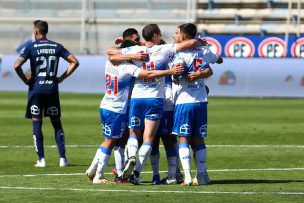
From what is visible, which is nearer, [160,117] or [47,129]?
[160,117]

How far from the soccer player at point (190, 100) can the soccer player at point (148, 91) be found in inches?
7.9

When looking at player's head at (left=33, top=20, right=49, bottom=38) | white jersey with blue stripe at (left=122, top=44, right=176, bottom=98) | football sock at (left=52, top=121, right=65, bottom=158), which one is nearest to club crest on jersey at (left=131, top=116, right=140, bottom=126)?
white jersey with blue stripe at (left=122, top=44, right=176, bottom=98)

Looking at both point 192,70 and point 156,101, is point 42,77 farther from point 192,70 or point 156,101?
point 192,70

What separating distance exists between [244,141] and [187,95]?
303 inches

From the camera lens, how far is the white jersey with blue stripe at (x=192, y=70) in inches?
545

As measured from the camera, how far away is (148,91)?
45.6ft

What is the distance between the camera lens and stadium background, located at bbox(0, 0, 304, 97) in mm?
41219

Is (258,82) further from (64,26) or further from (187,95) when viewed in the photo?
(187,95)

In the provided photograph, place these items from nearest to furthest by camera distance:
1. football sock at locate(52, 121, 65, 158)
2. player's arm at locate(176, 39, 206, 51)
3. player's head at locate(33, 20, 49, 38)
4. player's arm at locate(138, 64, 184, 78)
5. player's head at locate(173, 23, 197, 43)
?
player's arm at locate(138, 64, 184, 78), player's arm at locate(176, 39, 206, 51), player's head at locate(173, 23, 197, 43), player's head at locate(33, 20, 49, 38), football sock at locate(52, 121, 65, 158)

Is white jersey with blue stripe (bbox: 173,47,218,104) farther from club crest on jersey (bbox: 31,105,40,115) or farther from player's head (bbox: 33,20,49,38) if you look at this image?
club crest on jersey (bbox: 31,105,40,115)

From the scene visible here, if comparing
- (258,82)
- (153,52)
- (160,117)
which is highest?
(153,52)

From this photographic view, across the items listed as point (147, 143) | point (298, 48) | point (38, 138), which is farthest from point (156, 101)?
point (298, 48)

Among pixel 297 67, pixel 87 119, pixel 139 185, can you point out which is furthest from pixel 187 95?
pixel 297 67

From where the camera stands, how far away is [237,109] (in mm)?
31406
